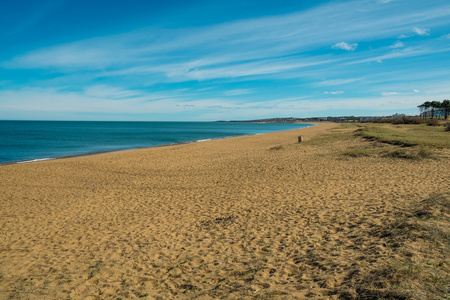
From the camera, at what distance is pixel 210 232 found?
306 inches

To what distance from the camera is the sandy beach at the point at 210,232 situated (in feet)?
17.0

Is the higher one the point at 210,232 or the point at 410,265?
the point at 410,265

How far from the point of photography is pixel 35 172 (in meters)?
18.5

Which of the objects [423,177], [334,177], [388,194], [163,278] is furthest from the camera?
[334,177]

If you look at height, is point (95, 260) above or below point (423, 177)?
below

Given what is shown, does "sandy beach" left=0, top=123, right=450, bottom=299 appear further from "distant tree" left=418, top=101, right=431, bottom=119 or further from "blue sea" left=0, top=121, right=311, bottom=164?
"distant tree" left=418, top=101, right=431, bottom=119

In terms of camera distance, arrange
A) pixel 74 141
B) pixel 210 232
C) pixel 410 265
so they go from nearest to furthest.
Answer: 1. pixel 410 265
2. pixel 210 232
3. pixel 74 141

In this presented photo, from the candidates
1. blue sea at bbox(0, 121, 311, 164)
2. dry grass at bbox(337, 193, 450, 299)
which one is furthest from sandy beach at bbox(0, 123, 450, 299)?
blue sea at bbox(0, 121, 311, 164)

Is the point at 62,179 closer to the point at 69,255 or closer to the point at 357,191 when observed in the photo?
the point at 69,255

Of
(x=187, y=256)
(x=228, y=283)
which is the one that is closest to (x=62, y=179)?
(x=187, y=256)

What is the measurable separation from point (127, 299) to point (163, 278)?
2.65 feet

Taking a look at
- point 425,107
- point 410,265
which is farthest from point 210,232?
point 425,107

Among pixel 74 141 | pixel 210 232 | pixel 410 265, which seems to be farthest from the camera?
pixel 74 141

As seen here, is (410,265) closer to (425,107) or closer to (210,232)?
(210,232)
